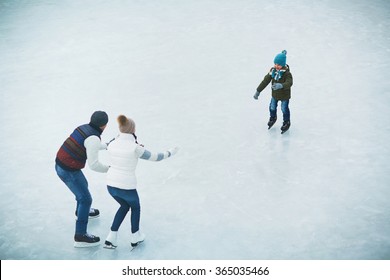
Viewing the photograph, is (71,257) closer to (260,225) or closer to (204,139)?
(260,225)

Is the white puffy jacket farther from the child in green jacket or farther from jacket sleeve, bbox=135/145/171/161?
the child in green jacket

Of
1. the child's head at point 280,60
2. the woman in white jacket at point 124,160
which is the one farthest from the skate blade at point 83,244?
the child's head at point 280,60

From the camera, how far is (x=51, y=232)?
4.84 metres

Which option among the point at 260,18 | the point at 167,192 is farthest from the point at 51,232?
the point at 260,18

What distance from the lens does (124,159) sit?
4.03m

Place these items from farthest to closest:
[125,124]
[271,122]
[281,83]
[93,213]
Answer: [271,122]
[281,83]
[93,213]
[125,124]

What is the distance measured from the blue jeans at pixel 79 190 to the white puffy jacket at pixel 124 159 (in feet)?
1.44

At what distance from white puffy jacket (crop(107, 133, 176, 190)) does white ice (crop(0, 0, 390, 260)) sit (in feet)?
2.88

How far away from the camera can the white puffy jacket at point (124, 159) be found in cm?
402

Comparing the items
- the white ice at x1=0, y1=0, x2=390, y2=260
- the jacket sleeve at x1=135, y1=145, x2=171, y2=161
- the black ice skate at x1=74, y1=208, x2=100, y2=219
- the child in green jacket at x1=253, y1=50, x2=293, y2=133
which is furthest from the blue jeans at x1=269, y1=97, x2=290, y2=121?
the black ice skate at x1=74, y1=208, x2=100, y2=219

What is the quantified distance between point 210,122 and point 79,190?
9.57 ft

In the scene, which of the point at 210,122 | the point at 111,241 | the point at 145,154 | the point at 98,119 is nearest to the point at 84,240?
the point at 111,241

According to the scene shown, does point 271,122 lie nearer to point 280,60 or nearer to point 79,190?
point 280,60

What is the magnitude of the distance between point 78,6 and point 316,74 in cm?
739
